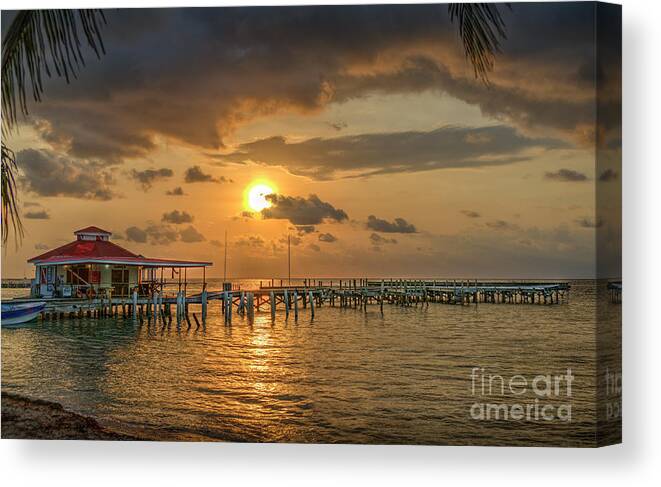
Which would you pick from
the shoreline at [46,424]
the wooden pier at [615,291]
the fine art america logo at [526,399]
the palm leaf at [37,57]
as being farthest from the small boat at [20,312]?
the wooden pier at [615,291]

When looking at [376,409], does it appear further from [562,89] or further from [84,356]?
[84,356]

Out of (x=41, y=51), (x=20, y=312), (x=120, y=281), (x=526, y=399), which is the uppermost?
(x=41, y=51)

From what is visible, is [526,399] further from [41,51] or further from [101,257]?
[101,257]

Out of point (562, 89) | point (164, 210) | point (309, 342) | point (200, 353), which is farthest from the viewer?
point (309, 342)

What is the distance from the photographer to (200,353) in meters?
16.5

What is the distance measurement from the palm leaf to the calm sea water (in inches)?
117

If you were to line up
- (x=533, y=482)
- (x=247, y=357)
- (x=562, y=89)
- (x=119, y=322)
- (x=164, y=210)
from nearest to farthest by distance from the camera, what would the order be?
1. (x=533, y=482)
2. (x=562, y=89)
3. (x=164, y=210)
4. (x=247, y=357)
5. (x=119, y=322)

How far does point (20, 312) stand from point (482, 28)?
601 inches

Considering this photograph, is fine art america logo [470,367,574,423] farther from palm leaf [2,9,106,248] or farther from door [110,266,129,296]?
door [110,266,129,296]

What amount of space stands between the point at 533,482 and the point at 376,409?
270 centimetres

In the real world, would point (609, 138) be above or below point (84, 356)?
above

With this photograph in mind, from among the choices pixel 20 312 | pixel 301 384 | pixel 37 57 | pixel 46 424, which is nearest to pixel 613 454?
pixel 301 384

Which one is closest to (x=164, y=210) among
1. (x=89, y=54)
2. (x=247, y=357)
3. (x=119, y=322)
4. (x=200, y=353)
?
(x=89, y=54)

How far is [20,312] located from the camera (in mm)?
18297
